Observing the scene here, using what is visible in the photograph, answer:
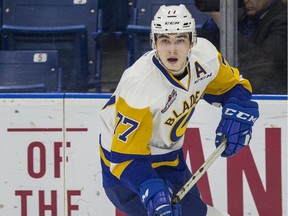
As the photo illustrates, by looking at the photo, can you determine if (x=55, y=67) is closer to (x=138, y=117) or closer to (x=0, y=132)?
(x=0, y=132)

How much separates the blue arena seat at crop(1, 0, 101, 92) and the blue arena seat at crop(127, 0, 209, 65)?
178 millimetres

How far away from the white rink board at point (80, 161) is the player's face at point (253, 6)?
1.68ft

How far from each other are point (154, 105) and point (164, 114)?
0.33ft

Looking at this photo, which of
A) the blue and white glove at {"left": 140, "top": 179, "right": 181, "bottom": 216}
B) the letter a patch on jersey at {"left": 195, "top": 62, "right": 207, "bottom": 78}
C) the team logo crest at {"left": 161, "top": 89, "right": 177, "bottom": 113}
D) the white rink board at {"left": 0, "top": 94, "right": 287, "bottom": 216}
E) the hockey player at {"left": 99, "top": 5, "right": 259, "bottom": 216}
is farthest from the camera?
the white rink board at {"left": 0, "top": 94, "right": 287, "bottom": 216}

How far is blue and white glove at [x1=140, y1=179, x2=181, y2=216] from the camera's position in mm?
3658

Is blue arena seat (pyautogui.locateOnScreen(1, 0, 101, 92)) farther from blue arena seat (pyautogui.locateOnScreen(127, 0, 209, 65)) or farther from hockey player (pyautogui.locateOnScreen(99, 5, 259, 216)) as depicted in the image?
hockey player (pyautogui.locateOnScreen(99, 5, 259, 216))

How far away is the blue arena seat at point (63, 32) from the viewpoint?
4.98m

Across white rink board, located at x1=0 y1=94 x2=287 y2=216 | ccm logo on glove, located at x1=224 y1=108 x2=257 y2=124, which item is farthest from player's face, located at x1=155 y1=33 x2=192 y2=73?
white rink board, located at x1=0 y1=94 x2=287 y2=216

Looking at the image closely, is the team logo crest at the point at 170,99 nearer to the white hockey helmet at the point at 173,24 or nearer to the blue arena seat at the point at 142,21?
the white hockey helmet at the point at 173,24

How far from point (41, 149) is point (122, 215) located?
0.49 meters

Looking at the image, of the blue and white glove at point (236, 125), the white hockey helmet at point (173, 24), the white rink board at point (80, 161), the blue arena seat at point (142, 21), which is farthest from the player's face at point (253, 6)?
the white hockey helmet at point (173, 24)

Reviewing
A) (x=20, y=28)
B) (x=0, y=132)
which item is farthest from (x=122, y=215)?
(x=20, y=28)

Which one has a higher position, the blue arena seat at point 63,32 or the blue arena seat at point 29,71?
the blue arena seat at point 63,32

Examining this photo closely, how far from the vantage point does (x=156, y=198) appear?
366 centimetres
